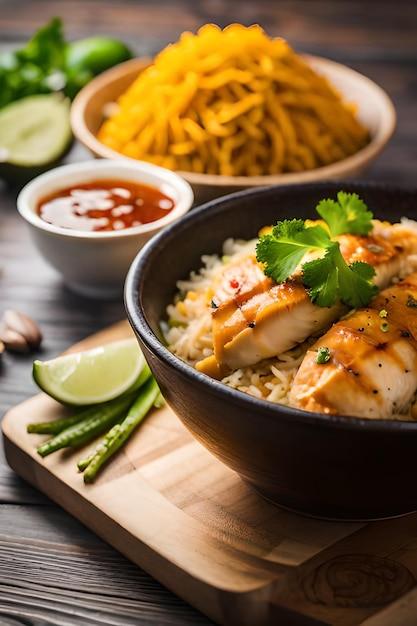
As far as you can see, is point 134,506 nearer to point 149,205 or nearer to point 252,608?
point 252,608

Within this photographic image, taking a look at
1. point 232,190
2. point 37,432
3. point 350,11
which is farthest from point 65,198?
point 350,11

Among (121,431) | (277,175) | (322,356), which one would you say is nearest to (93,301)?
(277,175)

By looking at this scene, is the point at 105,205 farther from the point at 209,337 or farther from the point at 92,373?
the point at 209,337

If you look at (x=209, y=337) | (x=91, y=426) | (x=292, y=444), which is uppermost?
(x=292, y=444)

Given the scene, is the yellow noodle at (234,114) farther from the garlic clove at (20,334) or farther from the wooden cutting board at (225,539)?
the wooden cutting board at (225,539)

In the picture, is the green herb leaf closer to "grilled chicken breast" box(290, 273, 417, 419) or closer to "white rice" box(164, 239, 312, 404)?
"grilled chicken breast" box(290, 273, 417, 419)
